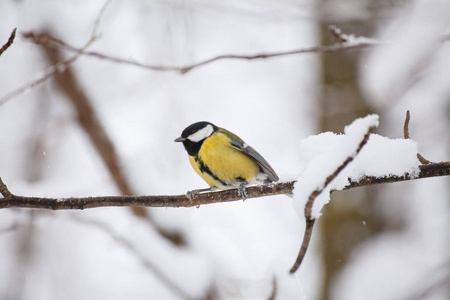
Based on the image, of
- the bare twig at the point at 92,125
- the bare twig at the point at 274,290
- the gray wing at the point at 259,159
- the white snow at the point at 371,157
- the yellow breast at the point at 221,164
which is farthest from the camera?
the bare twig at the point at 92,125

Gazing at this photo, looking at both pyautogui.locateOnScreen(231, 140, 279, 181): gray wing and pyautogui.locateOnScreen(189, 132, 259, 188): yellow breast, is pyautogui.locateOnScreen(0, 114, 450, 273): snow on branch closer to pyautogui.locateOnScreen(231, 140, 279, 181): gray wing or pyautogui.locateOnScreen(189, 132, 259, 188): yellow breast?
pyautogui.locateOnScreen(189, 132, 259, 188): yellow breast

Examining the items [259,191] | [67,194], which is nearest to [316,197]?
[259,191]

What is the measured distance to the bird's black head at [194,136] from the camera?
130 inches

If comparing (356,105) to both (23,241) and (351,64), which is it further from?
(23,241)

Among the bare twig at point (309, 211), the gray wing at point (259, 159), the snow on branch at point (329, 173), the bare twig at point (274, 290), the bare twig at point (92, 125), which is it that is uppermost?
the bare twig at point (92, 125)

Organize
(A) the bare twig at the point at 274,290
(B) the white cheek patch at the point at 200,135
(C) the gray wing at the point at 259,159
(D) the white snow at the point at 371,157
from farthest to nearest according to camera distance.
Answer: (B) the white cheek patch at the point at 200,135 → (C) the gray wing at the point at 259,159 → (D) the white snow at the point at 371,157 → (A) the bare twig at the point at 274,290

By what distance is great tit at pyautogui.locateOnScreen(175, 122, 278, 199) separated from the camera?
10.3ft

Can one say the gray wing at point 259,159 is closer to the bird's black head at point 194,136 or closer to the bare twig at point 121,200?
the bird's black head at point 194,136

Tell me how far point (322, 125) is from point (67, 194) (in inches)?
122

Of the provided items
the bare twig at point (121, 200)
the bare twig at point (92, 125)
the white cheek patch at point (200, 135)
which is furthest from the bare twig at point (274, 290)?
the bare twig at point (92, 125)

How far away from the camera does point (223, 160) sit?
125 inches

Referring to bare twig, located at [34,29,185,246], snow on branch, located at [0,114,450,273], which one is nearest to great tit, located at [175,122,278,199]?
snow on branch, located at [0,114,450,273]

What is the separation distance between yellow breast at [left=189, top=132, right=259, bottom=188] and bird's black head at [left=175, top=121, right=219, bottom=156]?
0.07 meters

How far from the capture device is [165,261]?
437 centimetres
